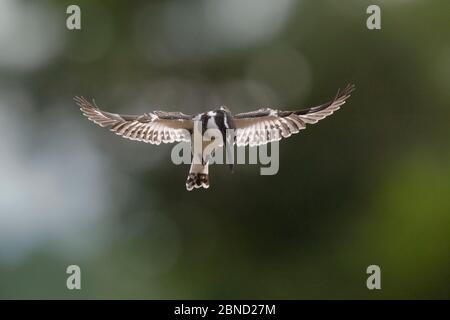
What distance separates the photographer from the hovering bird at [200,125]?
3457 mm

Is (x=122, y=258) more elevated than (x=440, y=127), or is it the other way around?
(x=440, y=127)

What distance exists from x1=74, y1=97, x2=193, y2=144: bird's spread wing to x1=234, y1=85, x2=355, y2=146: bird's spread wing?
256 millimetres

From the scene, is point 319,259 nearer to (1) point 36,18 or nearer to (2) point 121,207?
(2) point 121,207

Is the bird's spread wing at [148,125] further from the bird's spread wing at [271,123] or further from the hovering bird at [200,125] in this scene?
the bird's spread wing at [271,123]

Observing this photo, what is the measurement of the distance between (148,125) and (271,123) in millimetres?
596

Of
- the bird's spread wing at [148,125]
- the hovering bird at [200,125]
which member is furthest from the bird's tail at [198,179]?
the bird's spread wing at [148,125]

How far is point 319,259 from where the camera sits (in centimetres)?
432

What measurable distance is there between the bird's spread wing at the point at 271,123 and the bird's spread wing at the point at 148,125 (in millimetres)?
256

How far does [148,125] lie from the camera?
3.58 metres

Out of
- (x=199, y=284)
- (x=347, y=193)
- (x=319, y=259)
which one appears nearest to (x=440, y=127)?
(x=347, y=193)

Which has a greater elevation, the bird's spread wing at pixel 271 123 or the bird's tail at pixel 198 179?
the bird's spread wing at pixel 271 123

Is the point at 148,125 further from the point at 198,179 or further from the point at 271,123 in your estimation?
the point at 271,123

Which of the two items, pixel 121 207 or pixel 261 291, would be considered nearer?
pixel 261 291

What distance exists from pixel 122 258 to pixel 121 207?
0.34 metres
